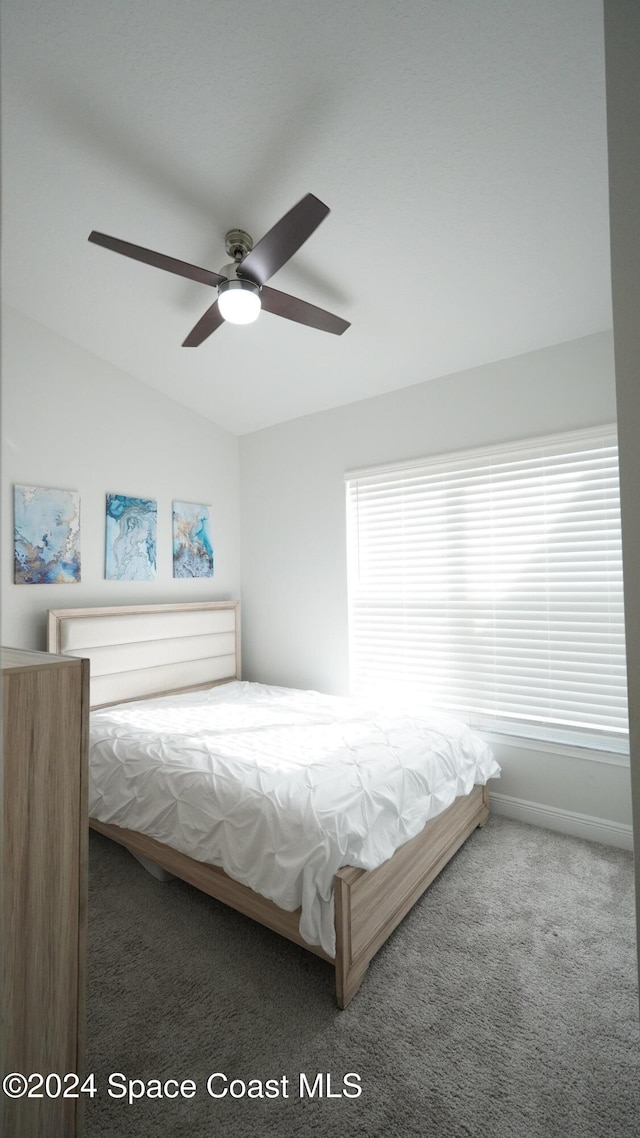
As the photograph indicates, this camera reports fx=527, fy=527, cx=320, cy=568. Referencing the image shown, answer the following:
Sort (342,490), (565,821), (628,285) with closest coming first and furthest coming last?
(628,285), (565,821), (342,490)

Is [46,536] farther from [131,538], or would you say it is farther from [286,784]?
[286,784]

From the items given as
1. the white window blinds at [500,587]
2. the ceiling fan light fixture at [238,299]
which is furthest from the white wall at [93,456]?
the ceiling fan light fixture at [238,299]

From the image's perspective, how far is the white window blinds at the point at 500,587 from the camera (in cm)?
276

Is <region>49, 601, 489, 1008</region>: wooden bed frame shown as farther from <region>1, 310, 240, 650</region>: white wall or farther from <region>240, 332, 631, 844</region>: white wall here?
<region>240, 332, 631, 844</region>: white wall

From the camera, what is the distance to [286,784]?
2.01 metres

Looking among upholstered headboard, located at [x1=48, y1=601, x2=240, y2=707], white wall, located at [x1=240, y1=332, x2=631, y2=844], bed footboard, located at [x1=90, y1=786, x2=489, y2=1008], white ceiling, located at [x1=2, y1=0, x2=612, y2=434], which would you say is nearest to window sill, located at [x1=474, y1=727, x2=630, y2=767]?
white wall, located at [x1=240, y1=332, x2=631, y2=844]

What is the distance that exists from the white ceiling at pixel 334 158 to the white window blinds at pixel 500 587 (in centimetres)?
75

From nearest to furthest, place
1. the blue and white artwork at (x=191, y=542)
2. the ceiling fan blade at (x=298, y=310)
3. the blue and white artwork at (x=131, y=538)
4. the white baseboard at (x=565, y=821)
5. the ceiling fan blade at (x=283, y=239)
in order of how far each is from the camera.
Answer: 1. the ceiling fan blade at (x=283, y=239)
2. the ceiling fan blade at (x=298, y=310)
3. the white baseboard at (x=565, y=821)
4. the blue and white artwork at (x=131, y=538)
5. the blue and white artwork at (x=191, y=542)

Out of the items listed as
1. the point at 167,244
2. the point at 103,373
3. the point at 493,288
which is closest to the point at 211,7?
the point at 167,244

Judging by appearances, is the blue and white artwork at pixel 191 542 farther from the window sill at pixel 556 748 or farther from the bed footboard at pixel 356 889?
the window sill at pixel 556 748

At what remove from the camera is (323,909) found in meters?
1.72

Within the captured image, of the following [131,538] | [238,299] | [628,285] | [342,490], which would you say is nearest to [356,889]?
[628,285]

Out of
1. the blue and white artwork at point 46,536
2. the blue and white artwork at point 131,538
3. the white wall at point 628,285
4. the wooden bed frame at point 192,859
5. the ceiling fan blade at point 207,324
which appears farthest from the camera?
the blue and white artwork at point 131,538

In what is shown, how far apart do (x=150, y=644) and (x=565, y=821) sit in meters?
2.76
